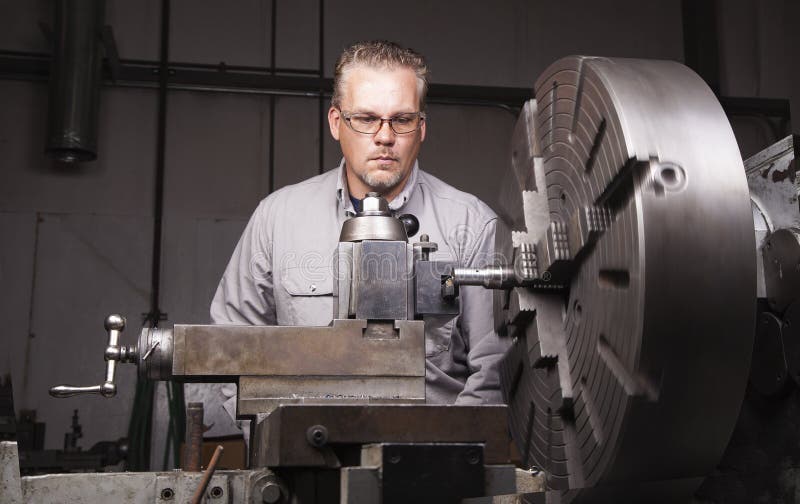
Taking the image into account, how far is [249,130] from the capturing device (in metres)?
4.40

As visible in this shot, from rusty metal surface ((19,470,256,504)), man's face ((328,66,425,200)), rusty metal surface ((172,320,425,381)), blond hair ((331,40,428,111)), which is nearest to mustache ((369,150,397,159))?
man's face ((328,66,425,200))

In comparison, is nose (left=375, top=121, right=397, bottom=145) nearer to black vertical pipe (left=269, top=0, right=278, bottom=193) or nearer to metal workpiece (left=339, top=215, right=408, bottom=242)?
metal workpiece (left=339, top=215, right=408, bottom=242)

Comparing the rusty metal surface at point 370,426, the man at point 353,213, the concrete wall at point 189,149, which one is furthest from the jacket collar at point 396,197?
the concrete wall at point 189,149

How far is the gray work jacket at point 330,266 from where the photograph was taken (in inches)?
70.6

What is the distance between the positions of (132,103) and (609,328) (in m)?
3.64

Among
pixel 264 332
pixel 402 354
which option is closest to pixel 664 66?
pixel 402 354

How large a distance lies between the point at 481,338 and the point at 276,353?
69 cm

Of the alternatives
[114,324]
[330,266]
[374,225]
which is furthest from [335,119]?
[114,324]

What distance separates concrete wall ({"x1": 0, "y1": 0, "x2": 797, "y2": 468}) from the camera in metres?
4.11

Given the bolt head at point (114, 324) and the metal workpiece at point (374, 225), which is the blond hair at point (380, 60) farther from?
the bolt head at point (114, 324)

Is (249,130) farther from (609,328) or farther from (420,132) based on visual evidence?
(609,328)

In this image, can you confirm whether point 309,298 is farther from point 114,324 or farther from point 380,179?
point 114,324

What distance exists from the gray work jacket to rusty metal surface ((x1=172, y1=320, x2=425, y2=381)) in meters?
0.53

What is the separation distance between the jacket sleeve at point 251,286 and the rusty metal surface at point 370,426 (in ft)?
3.19
